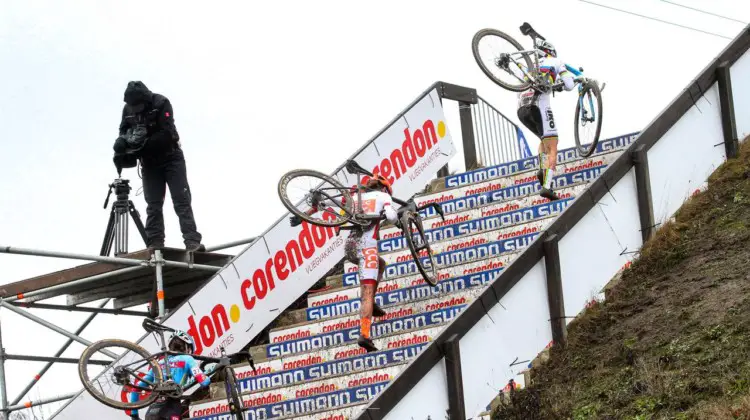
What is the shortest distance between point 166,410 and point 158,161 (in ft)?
14.7

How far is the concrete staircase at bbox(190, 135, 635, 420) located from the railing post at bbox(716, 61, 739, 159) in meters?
2.30

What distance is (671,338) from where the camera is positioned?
12031 millimetres

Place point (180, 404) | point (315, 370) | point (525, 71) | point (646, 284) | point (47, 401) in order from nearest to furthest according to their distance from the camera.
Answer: point (646, 284) < point (180, 404) < point (315, 370) < point (525, 71) < point (47, 401)

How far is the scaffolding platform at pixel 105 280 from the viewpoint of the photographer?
59.7 ft

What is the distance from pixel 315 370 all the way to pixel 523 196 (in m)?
3.92

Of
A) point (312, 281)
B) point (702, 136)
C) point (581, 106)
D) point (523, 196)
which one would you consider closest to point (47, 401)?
point (312, 281)

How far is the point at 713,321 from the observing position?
11.9 m

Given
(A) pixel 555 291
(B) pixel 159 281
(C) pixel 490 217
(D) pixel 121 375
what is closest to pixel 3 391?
(B) pixel 159 281

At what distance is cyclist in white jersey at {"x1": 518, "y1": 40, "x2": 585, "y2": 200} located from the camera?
17078 mm

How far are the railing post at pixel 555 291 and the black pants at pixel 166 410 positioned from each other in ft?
13.9

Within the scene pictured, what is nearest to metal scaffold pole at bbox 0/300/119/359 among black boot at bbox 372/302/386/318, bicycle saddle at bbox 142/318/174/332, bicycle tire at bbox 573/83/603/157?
bicycle saddle at bbox 142/318/174/332

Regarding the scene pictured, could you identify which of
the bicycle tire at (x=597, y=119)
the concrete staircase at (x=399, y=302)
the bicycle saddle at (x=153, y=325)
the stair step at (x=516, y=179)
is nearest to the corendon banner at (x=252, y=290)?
the concrete staircase at (x=399, y=302)

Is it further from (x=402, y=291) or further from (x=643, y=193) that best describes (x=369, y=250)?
(x=643, y=193)

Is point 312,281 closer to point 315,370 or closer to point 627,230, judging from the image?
point 315,370
